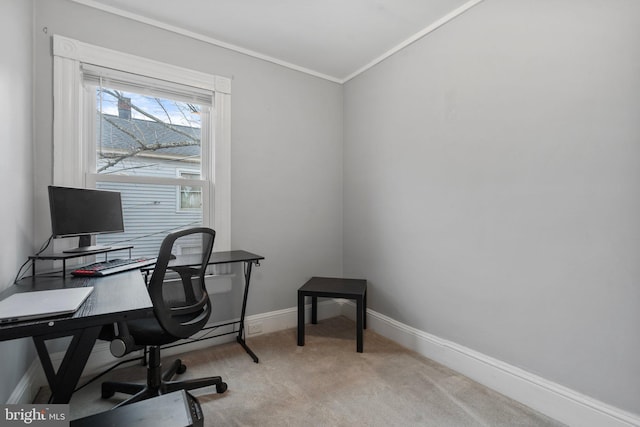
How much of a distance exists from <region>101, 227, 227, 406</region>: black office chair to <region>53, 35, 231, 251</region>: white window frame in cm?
75

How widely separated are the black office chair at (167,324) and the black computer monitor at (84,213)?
543 mm

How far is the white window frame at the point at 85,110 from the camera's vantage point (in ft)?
6.33

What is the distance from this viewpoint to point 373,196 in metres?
2.80

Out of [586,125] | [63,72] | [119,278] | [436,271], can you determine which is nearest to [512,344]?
[436,271]

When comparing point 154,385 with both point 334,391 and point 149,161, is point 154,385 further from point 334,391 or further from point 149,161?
point 149,161

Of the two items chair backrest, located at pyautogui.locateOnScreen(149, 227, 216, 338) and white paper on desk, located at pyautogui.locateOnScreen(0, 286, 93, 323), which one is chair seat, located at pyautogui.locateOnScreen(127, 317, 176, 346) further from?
white paper on desk, located at pyautogui.locateOnScreen(0, 286, 93, 323)

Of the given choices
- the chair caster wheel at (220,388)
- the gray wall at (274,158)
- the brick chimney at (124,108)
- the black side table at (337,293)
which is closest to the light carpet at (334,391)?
the chair caster wheel at (220,388)

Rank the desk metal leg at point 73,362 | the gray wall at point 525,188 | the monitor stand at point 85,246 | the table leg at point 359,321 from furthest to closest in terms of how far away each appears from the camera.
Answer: the table leg at point 359,321, the monitor stand at point 85,246, the gray wall at point 525,188, the desk metal leg at point 73,362

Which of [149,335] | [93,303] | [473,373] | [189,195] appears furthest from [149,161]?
[473,373]

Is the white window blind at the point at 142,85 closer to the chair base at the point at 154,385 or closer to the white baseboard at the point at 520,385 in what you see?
the chair base at the point at 154,385

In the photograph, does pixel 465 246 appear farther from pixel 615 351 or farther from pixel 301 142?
pixel 301 142

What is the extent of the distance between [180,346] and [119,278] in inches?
42.3

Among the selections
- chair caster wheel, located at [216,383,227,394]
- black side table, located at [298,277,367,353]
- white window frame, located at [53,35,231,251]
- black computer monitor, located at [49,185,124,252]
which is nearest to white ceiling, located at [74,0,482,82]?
white window frame, located at [53,35,231,251]

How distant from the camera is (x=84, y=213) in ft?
5.86
